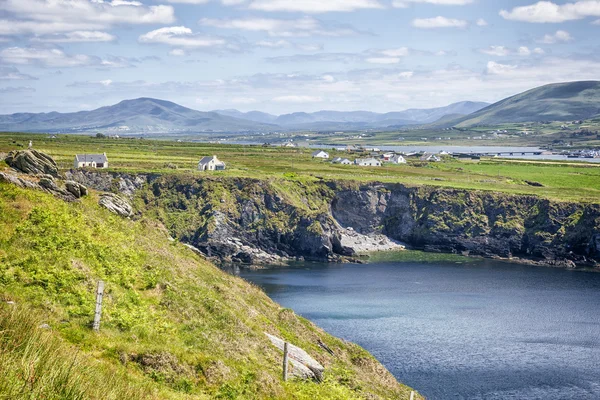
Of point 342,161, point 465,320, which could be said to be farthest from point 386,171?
point 465,320

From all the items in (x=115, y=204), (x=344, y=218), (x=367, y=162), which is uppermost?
(x=115, y=204)

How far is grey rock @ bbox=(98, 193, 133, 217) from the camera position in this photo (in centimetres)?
4128

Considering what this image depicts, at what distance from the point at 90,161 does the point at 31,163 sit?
84119 mm

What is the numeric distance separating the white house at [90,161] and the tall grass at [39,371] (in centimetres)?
11301

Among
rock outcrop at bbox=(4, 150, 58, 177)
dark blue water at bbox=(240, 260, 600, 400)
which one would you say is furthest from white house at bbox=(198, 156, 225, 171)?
rock outcrop at bbox=(4, 150, 58, 177)

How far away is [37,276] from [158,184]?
9873 centimetres

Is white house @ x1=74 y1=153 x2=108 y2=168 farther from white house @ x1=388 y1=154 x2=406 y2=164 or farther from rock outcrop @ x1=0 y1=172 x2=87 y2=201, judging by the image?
white house @ x1=388 y1=154 x2=406 y2=164

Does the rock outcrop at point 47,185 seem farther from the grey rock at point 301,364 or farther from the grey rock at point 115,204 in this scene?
the grey rock at point 301,364

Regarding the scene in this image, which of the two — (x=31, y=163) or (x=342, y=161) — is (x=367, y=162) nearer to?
(x=342, y=161)

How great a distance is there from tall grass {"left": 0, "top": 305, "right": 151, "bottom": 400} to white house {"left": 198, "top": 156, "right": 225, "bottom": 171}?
121m

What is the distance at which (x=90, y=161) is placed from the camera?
4754 inches

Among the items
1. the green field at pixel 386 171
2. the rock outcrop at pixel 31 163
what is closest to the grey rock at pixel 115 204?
the rock outcrop at pixel 31 163

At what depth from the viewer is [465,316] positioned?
76250mm

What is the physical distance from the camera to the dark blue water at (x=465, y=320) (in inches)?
2156
